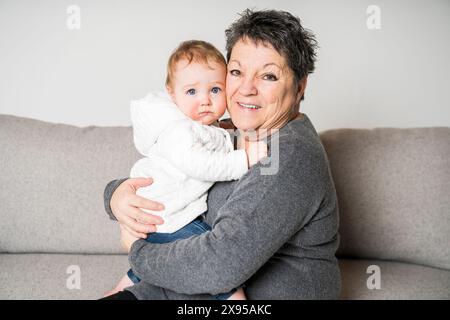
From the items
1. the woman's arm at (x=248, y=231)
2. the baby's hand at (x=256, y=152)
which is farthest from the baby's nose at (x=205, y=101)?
the woman's arm at (x=248, y=231)

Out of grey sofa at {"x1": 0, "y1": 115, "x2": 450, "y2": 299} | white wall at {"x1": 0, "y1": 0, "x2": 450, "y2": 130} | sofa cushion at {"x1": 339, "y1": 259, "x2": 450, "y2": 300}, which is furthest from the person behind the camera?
white wall at {"x1": 0, "y1": 0, "x2": 450, "y2": 130}

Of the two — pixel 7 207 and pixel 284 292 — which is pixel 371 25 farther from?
pixel 7 207

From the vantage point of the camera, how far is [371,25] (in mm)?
2918

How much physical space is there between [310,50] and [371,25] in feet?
4.79

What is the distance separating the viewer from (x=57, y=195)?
2.28 metres

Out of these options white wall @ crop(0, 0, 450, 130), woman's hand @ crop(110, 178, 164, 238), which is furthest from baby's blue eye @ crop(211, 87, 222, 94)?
white wall @ crop(0, 0, 450, 130)

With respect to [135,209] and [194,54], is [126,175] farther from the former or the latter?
[194,54]

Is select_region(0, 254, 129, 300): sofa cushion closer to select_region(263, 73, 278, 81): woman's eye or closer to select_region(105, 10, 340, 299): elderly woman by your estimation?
select_region(105, 10, 340, 299): elderly woman

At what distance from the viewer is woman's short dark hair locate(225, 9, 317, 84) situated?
1561mm

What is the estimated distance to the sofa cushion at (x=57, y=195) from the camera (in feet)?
7.44

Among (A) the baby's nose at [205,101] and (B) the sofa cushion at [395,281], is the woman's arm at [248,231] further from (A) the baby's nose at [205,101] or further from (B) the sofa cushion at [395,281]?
(B) the sofa cushion at [395,281]

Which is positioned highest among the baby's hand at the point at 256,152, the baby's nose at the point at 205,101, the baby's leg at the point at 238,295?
the baby's nose at the point at 205,101

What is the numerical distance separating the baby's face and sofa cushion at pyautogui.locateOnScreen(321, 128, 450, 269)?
31.3 inches

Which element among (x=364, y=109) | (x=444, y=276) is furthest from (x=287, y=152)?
(x=364, y=109)
